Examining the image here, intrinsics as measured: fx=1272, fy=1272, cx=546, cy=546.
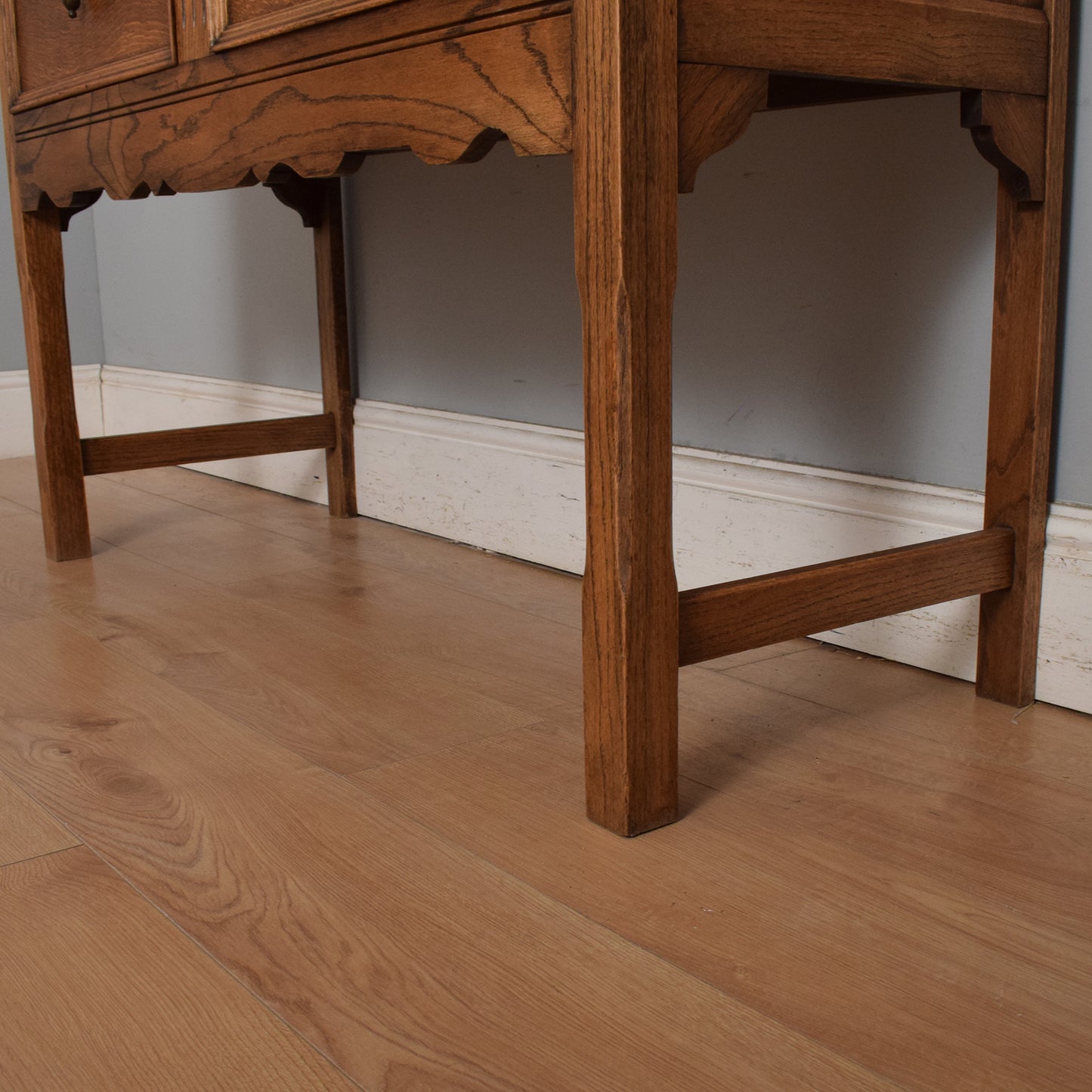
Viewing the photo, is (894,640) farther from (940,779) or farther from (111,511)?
(111,511)

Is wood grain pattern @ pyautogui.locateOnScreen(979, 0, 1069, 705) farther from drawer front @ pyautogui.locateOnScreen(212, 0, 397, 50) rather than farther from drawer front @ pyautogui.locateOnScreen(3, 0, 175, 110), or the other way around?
drawer front @ pyautogui.locateOnScreen(3, 0, 175, 110)

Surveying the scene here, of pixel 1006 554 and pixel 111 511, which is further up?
pixel 1006 554

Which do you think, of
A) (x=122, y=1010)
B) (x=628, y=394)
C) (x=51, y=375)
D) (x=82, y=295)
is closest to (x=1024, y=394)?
(x=628, y=394)

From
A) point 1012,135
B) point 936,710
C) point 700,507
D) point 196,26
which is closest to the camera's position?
point 1012,135

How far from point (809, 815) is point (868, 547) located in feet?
1.40

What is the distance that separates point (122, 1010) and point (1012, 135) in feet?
2.99

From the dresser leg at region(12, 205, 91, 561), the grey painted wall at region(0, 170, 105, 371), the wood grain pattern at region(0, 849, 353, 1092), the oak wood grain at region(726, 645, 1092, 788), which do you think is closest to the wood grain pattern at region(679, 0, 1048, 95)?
the oak wood grain at region(726, 645, 1092, 788)

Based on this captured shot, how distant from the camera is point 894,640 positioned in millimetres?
1266

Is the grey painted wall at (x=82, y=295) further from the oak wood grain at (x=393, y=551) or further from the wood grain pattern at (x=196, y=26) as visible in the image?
the wood grain pattern at (x=196, y=26)

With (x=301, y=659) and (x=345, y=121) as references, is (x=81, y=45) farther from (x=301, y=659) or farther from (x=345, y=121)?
(x=301, y=659)

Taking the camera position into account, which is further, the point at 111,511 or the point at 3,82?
the point at 111,511

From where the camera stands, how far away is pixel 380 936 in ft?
2.50

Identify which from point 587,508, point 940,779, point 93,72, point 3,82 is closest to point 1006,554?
point 940,779

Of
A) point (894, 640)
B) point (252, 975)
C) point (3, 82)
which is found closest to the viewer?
point (252, 975)
